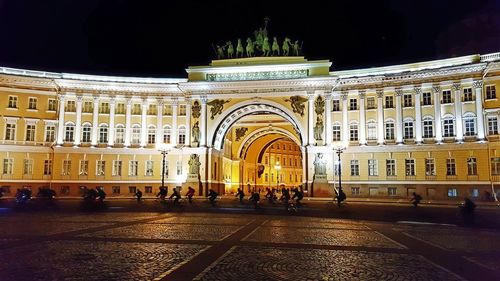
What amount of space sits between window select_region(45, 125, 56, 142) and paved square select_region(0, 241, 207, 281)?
41.6 m

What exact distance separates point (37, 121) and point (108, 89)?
911cm

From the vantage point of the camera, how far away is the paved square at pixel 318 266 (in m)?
9.44

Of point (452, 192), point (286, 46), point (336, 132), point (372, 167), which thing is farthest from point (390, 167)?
point (286, 46)

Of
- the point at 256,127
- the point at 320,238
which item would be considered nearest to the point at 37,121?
the point at 256,127

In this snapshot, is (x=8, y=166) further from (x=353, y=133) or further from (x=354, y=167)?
(x=353, y=133)

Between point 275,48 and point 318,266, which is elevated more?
point 275,48

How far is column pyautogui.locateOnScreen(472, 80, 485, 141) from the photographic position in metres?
43.6

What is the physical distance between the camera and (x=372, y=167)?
48.6m

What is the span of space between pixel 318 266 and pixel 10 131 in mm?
49142

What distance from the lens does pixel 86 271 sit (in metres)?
9.64

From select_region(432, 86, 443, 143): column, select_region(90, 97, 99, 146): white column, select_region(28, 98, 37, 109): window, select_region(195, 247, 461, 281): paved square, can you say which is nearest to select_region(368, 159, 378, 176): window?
select_region(432, 86, 443, 143): column

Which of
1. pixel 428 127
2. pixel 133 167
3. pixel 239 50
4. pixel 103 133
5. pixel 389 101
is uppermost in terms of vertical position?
pixel 239 50

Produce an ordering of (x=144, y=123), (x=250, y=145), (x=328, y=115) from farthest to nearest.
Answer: (x=250, y=145)
(x=144, y=123)
(x=328, y=115)

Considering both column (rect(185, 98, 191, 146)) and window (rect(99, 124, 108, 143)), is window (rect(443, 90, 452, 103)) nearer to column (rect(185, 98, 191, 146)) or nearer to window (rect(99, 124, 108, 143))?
column (rect(185, 98, 191, 146))
